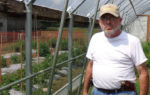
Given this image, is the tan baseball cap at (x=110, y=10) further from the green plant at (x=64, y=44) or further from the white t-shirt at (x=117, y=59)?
the green plant at (x=64, y=44)

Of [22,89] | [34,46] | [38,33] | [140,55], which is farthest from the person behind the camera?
[34,46]

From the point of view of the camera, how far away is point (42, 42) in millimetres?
4668

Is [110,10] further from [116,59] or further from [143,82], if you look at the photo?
[143,82]

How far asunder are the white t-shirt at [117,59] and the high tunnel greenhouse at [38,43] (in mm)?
551

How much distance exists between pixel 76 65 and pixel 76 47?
0.45 metres

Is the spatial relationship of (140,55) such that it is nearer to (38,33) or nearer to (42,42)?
(38,33)

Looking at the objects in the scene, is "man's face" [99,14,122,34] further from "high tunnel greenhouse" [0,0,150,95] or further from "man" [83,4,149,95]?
"high tunnel greenhouse" [0,0,150,95]

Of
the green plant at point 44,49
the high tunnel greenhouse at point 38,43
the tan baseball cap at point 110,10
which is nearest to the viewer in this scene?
the tan baseball cap at point 110,10

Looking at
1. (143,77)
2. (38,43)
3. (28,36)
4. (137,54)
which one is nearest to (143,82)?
(143,77)

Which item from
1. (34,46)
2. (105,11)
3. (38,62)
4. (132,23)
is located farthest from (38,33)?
(132,23)

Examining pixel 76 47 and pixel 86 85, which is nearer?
pixel 86 85

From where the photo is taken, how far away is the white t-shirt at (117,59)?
222 centimetres

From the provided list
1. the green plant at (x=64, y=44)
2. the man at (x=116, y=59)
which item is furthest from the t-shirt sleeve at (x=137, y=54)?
the green plant at (x=64, y=44)

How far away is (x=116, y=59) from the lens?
2250 millimetres
